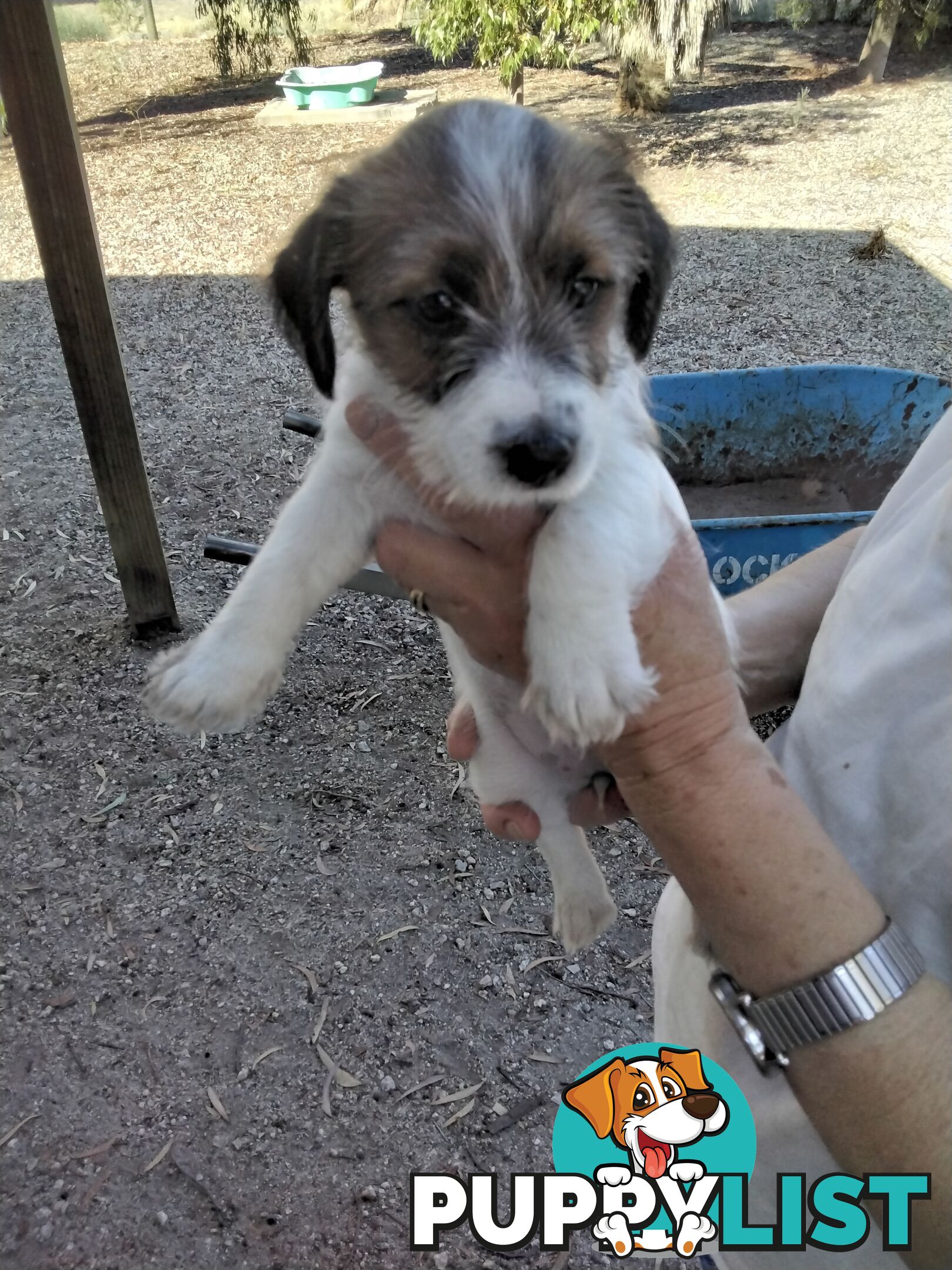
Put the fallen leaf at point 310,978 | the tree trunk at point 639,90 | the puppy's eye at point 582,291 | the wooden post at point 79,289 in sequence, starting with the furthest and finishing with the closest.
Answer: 1. the tree trunk at point 639,90
2. the wooden post at point 79,289
3. the fallen leaf at point 310,978
4. the puppy's eye at point 582,291

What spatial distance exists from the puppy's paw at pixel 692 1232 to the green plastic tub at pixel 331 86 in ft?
36.8

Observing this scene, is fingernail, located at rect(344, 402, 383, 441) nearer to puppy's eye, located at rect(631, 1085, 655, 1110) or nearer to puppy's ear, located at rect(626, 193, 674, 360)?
puppy's ear, located at rect(626, 193, 674, 360)

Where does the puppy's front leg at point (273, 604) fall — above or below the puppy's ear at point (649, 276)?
below

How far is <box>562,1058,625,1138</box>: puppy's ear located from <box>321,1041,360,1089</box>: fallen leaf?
1346 millimetres

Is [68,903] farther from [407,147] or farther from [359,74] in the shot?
[359,74]

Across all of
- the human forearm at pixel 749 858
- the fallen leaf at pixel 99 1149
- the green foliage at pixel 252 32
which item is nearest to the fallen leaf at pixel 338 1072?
the fallen leaf at pixel 99 1149

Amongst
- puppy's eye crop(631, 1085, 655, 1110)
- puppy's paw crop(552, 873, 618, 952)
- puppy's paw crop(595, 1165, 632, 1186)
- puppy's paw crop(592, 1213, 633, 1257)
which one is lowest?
puppy's paw crop(552, 873, 618, 952)

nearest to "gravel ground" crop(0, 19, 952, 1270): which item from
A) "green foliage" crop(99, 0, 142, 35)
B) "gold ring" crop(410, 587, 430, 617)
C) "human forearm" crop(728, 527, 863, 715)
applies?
"gold ring" crop(410, 587, 430, 617)

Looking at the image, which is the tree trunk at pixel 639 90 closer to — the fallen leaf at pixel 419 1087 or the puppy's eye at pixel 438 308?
the puppy's eye at pixel 438 308

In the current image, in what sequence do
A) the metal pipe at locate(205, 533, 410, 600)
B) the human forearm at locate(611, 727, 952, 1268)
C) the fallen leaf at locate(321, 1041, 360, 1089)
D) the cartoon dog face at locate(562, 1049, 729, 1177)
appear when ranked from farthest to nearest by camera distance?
1. the metal pipe at locate(205, 533, 410, 600)
2. the fallen leaf at locate(321, 1041, 360, 1089)
3. the cartoon dog face at locate(562, 1049, 729, 1177)
4. the human forearm at locate(611, 727, 952, 1268)

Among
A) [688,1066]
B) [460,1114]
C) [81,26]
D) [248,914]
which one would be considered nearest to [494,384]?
[688,1066]

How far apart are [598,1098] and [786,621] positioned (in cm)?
102

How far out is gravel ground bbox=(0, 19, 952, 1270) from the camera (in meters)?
2.61

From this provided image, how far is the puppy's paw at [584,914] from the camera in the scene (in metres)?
2.56
